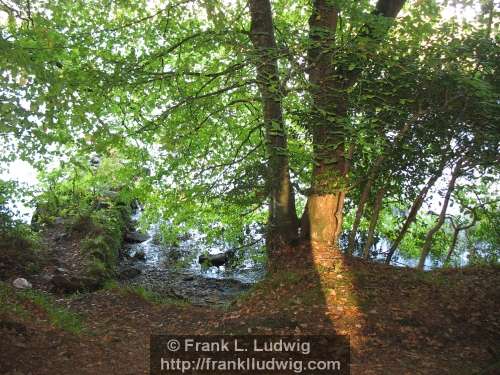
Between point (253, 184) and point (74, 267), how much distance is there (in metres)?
5.84

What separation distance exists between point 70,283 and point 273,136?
5.46 meters

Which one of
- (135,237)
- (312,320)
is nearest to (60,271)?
(135,237)

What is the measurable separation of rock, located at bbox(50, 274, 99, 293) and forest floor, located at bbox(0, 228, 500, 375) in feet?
2.26

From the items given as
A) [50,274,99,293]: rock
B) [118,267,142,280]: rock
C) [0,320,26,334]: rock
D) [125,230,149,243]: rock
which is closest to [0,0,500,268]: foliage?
[50,274,99,293]: rock

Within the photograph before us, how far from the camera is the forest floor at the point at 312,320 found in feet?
19.2

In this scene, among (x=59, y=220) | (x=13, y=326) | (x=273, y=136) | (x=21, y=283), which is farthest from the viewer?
(x=59, y=220)

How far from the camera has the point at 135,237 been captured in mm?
16859

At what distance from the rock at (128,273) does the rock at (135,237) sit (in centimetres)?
339

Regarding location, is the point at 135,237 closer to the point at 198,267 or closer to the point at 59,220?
the point at 59,220

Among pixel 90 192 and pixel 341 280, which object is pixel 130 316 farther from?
pixel 90 192

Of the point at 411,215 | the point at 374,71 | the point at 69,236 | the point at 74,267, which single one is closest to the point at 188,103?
the point at 374,71

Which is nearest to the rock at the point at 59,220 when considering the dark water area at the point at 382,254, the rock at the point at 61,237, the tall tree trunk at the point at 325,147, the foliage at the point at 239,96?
the rock at the point at 61,237

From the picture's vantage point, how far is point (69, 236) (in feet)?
44.4
